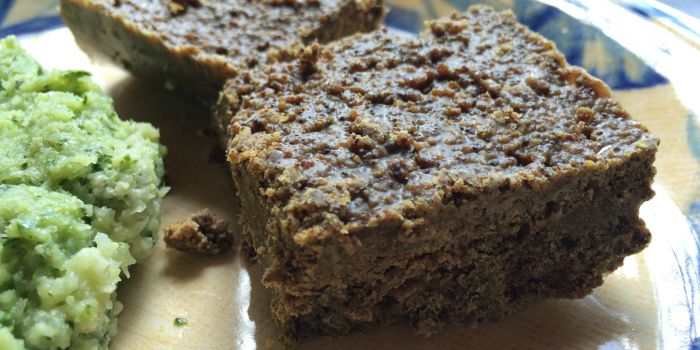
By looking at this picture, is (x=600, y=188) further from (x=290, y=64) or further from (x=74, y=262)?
(x=74, y=262)

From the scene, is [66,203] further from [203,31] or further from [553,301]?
[553,301]

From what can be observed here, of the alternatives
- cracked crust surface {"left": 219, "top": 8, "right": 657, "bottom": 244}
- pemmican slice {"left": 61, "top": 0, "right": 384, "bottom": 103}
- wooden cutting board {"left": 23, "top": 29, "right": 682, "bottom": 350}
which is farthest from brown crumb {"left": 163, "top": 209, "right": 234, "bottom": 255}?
pemmican slice {"left": 61, "top": 0, "right": 384, "bottom": 103}

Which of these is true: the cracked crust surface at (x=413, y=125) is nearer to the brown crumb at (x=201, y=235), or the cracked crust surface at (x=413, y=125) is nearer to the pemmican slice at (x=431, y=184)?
the pemmican slice at (x=431, y=184)

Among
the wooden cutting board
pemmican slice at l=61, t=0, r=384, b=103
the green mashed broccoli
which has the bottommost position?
the wooden cutting board

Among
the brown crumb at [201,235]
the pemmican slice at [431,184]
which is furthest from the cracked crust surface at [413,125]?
the brown crumb at [201,235]

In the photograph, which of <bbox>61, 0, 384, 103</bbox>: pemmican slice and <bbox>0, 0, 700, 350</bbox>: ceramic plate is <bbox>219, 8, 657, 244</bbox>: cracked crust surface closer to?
<bbox>61, 0, 384, 103</bbox>: pemmican slice

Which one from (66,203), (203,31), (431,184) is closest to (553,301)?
(431,184)
